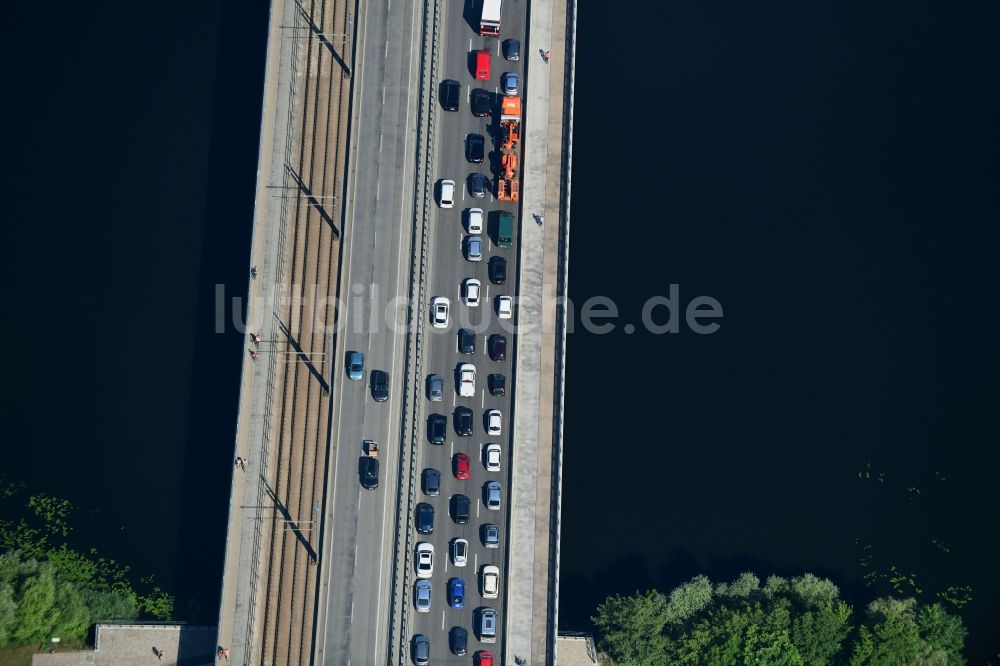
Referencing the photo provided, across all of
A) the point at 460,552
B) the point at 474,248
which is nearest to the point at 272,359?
the point at 474,248

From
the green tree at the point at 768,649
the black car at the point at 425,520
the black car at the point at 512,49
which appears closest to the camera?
the black car at the point at 425,520

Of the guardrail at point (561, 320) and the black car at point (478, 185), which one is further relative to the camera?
the black car at point (478, 185)

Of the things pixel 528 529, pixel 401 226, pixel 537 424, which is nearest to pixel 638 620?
pixel 528 529

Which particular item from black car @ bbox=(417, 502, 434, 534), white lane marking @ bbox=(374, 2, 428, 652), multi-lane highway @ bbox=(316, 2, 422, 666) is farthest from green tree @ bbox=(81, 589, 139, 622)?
black car @ bbox=(417, 502, 434, 534)

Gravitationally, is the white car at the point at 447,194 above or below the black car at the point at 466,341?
above

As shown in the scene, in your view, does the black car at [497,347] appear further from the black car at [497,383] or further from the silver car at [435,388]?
the silver car at [435,388]

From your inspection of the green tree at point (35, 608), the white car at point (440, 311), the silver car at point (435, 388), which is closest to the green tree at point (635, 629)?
the silver car at point (435, 388)

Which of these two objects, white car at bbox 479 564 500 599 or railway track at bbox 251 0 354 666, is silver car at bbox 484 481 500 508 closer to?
white car at bbox 479 564 500 599
